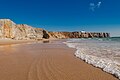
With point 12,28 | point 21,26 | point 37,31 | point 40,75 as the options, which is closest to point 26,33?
point 21,26

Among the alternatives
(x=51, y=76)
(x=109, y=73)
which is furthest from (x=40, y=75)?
(x=109, y=73)

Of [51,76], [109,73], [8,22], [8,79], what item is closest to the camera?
[8,79]

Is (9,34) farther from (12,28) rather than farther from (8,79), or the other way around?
(8,79)

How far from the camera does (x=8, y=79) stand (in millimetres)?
5055

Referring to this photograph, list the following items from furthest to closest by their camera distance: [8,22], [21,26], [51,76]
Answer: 1. [21,26]
2. [8,22]
3. [51,76]

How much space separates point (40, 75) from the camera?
18.0 feet

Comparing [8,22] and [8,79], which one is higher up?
[8,22]

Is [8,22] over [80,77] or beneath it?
over

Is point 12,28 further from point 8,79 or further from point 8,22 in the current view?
point 8,79

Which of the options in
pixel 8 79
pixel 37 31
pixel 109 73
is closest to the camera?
pixel 8 79

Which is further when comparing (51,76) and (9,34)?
(9,34)

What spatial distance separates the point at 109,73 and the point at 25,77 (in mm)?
3037

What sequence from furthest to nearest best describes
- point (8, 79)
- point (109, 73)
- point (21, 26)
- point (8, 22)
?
point (21, 26)
point (8, 22)
point (109, 73)
point (8, 79)

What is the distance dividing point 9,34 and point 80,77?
163 ft
